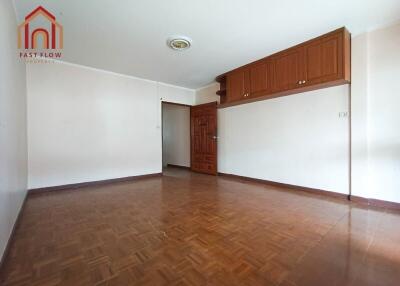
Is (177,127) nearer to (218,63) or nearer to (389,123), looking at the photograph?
(218,63)

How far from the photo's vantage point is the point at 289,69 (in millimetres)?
3436

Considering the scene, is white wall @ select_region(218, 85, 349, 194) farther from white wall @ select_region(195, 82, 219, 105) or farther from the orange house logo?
the orange house logo

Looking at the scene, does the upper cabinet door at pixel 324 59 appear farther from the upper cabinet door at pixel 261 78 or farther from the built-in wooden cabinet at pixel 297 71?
the upper cabinet door at pixel 261 78

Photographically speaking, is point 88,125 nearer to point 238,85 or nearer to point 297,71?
point 238,85

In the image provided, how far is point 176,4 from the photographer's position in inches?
89.2

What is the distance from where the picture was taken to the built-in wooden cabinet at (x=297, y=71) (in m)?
2.91

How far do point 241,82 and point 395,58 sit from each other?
93.7 inches

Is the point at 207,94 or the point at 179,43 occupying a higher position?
the point at 179,43

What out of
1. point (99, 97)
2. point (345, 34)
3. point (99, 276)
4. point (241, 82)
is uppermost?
point (345, 34)

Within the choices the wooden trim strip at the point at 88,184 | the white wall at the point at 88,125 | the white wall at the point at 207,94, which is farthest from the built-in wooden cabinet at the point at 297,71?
the wooden trim strip at the point at 88,184

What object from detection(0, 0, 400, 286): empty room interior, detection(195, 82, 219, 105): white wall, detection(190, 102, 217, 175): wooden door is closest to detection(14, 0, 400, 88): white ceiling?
detection(0, 0, 400, 286): empty room interior

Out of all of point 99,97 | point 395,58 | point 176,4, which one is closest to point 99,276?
point 176,4

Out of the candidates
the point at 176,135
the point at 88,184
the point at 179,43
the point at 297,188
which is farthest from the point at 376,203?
the point at 176,135

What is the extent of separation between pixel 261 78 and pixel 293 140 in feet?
4.51
